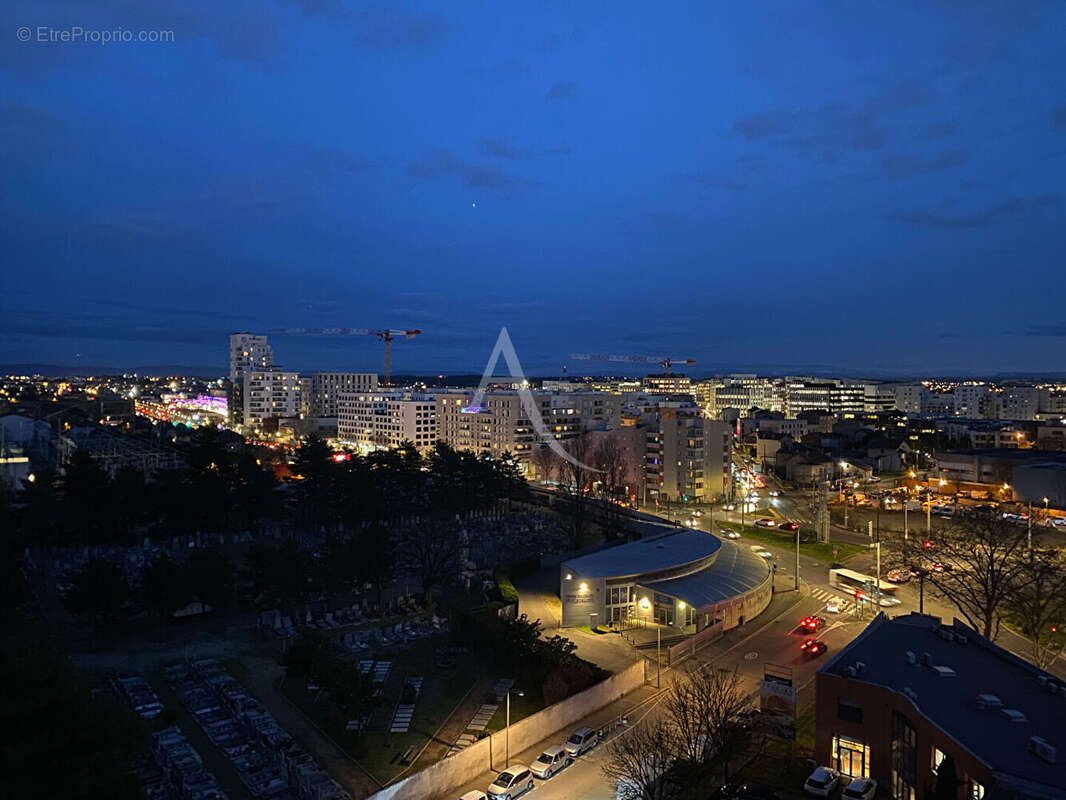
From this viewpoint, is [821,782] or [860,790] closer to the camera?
[860,790]

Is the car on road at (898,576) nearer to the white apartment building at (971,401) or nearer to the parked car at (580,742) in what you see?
the parked car at (580,742)

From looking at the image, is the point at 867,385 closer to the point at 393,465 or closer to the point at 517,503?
the point at 517,503

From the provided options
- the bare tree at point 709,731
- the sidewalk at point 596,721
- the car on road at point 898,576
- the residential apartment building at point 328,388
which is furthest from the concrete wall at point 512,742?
the residential apartment building at point 328,388

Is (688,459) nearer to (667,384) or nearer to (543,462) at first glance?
(543,462)

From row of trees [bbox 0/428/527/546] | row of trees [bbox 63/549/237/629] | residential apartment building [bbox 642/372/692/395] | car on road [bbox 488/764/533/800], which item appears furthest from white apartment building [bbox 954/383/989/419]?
car on road [bbox 488/764/533/800]

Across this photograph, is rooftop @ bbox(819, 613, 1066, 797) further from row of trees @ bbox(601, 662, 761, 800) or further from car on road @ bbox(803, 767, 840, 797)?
row of trees @ bbox(601, 662, 761, 800)

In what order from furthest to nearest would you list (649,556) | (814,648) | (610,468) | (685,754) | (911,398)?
1. (911,398)
2. (610,468)
3. (649,556)
4. (814,648)
5. (685,754)

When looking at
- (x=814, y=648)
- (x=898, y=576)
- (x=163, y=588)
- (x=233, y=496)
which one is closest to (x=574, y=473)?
(x=233, y=496)

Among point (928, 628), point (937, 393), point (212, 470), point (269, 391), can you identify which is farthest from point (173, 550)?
point (937, 393)
